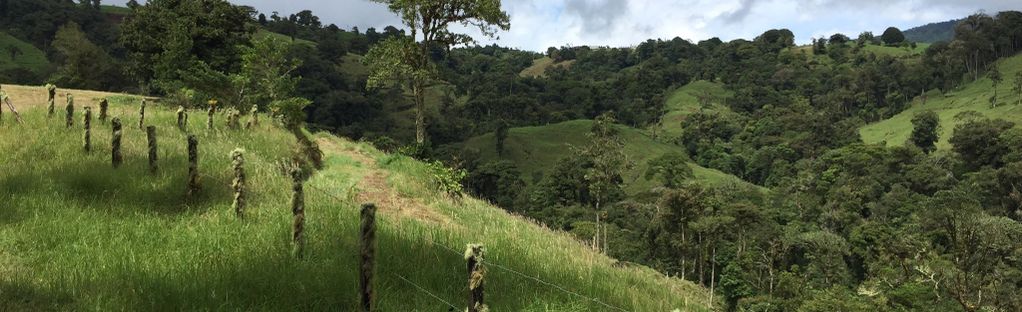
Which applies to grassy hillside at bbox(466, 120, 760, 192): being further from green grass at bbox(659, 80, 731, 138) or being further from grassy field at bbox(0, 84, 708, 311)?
grassy field at bbox(0, 84, 708, 311)

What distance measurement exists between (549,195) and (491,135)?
43857mm

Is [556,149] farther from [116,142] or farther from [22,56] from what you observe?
[116,142]

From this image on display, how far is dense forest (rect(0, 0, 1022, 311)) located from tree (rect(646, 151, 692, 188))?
47 centimetres

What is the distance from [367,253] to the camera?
15.7 ft

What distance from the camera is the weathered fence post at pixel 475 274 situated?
4316mm

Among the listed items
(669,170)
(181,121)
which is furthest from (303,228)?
(669,170)

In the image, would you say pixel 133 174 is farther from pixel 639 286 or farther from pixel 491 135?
pixel 491 135

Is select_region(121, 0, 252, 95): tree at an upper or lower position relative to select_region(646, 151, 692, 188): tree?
upper

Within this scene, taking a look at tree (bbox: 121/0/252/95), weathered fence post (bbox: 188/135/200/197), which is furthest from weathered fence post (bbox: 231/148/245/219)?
tree (bbox: 121/0/252/95)

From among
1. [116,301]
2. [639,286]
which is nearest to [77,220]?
[116,301]

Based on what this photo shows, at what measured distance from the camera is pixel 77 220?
6.75m

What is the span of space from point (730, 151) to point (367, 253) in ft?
538

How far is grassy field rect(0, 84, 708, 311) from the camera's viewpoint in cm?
486

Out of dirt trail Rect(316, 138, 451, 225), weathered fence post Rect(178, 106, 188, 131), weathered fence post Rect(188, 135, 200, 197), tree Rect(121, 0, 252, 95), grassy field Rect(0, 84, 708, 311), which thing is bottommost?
dirt trail Rect(316, 138, 451, 225)
